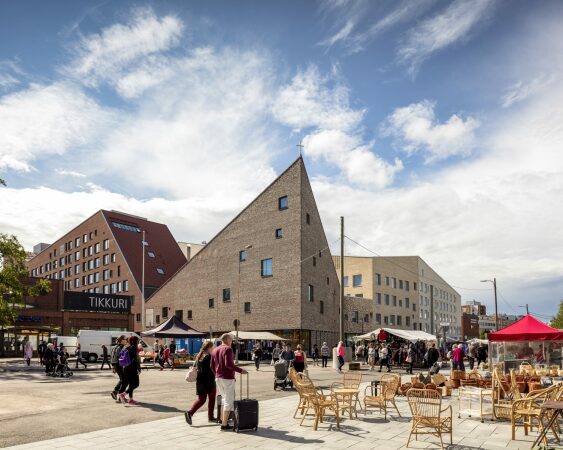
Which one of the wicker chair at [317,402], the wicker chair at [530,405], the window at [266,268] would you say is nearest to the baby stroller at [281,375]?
the wicker chair at [317,402]

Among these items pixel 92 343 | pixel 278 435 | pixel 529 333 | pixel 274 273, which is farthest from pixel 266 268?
pixel 278 435

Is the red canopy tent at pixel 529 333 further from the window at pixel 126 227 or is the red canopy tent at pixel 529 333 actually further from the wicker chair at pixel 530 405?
the window at pixel 126 227

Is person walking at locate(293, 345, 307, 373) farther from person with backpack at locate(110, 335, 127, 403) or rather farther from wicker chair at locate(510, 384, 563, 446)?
wicker chair at locate(510, 384, 563, 446)

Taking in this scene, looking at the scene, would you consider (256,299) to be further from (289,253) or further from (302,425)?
(302,425)

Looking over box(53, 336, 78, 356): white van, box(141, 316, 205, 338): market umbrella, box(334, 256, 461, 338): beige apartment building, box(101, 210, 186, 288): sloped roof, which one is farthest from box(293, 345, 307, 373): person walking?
box(101, 210, 186, 288): sloped roof

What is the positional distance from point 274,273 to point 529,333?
30.5 metres

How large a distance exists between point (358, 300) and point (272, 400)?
158 ft

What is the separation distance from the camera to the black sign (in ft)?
200

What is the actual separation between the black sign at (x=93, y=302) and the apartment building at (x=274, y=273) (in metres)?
13.5

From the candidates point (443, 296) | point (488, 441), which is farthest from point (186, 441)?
point (443, 296)

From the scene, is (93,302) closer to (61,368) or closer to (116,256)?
(116,256)

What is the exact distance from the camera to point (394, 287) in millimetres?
78062

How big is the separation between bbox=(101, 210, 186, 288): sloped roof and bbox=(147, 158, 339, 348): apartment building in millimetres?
18882

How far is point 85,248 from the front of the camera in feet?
263
